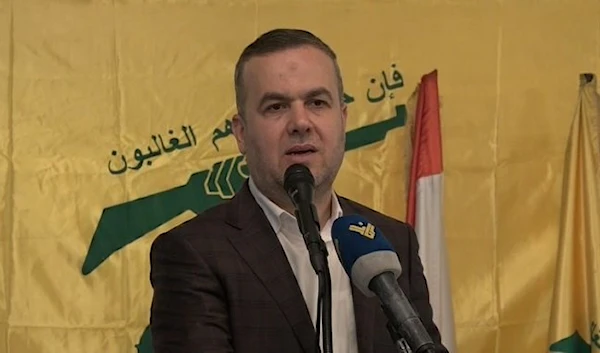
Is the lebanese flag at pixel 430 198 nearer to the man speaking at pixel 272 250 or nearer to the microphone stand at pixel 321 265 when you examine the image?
the man speaking at pixel 272 250

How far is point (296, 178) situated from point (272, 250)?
199 millimetres

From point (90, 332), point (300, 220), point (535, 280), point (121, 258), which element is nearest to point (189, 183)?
point (121, 258)

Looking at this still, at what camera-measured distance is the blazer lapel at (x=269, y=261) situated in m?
1.38

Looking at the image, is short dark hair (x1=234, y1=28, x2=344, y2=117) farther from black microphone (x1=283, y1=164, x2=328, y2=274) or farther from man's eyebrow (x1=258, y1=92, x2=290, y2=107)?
black microphone (x1=283, y1=164, x2=328, y2=274)

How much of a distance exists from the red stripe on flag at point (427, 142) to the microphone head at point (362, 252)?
1.47m

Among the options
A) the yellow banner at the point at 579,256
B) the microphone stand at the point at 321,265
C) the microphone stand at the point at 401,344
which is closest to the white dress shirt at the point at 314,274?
the microphone stand at the point at 321,265

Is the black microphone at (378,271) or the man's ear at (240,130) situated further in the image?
the man's ear at (240,130)

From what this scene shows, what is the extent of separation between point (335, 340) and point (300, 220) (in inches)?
13.2

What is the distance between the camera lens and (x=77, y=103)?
260 cm

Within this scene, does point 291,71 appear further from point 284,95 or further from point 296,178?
point 296,178

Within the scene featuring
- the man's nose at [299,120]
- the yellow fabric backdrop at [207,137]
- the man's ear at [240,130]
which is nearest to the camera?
the man's nose at [299,120]

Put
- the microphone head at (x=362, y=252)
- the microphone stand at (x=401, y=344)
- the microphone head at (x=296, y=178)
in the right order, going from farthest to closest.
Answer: the microphone head at (x=296, y=178) < the microphone head at (x=362, y=252) < the microphone stand at (x=401, y=344)

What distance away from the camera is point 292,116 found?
145 centimetres

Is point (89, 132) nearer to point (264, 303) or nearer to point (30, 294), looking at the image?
point (30, 294)
